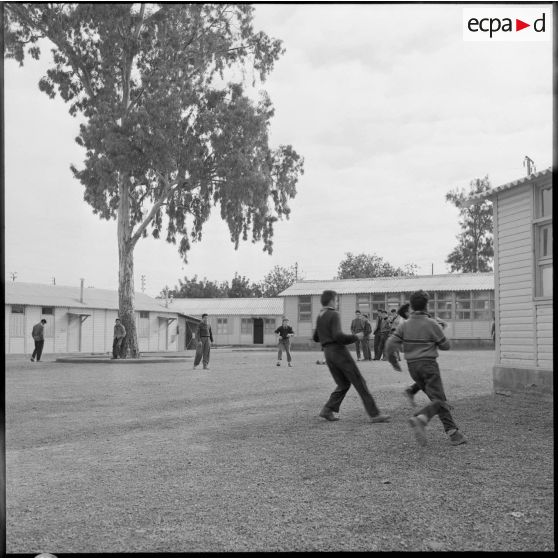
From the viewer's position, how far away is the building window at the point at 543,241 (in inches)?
440

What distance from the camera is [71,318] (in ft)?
129

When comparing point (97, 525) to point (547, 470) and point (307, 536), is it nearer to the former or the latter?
point (307, 536)

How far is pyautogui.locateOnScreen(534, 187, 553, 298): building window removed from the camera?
11.2 metres

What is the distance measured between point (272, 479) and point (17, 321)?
3288 cm

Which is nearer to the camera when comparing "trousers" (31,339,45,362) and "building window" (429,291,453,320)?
"trousers" (31,339,45,362)

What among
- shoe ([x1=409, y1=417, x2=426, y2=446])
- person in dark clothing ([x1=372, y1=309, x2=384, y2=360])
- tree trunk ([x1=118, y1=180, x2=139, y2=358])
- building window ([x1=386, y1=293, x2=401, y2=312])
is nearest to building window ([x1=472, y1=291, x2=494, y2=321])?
building window ([x1=386, y1=293, x2=401, y2=312])

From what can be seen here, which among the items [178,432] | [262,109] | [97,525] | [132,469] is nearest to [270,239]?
[262,109]

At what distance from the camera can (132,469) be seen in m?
5.82

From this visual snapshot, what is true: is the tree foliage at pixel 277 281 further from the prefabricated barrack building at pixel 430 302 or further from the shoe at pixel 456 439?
the shoe at pixel 456 439

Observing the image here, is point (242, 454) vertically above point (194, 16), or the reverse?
point (194, 16)

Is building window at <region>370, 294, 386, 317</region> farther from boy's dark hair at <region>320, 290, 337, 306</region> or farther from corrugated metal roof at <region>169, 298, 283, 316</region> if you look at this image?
boy's dark hair at <region>320, 290, 337, 306</region>

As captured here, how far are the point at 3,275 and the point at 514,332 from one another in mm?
10653

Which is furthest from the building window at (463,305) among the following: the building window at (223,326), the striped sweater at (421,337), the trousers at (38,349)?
the striped sweater at (421,337)

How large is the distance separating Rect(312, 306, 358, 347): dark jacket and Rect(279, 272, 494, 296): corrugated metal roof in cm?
3103
